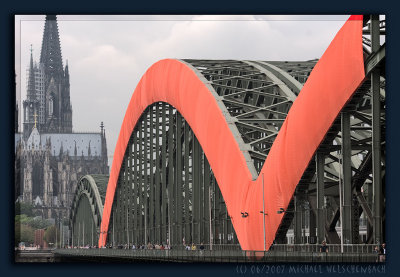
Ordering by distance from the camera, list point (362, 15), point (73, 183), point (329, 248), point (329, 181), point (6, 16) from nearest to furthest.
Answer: point (6, 16) < point (362, 15) < point (329, 248) < point (329, 181) < point (73, 183)

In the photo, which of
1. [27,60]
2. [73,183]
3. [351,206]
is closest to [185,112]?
[351,206]

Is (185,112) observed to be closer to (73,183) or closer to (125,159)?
(125,159)

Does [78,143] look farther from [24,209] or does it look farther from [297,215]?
[24,209]

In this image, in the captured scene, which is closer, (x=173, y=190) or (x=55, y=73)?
(x=173, y=190)

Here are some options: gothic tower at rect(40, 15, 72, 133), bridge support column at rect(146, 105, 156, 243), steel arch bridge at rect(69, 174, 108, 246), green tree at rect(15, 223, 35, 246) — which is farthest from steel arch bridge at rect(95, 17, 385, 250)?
steel arch bridge at rect(69, 174, 108, 246)

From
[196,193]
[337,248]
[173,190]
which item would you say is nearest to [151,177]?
[173,190]

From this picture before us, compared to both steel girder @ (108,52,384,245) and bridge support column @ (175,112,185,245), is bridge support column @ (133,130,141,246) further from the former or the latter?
bridge support column @ (175,112,185,245)

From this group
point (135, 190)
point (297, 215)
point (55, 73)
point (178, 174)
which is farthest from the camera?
point (55, 73)
